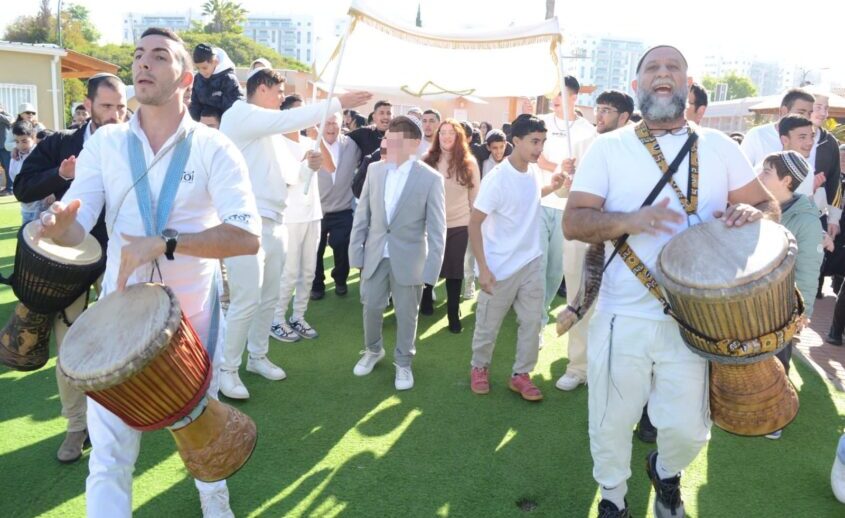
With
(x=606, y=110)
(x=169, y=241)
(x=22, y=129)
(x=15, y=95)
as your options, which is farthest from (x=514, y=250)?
(x=15, y=95)

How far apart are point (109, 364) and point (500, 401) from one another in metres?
3.04

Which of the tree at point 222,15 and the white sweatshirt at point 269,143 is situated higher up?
the tree at point 222,15

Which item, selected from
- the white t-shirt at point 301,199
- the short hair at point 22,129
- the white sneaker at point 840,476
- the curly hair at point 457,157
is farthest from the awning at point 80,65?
the white sneaker at point 840,476

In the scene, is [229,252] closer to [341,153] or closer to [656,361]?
[656,361]

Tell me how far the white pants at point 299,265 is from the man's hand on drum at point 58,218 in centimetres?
302

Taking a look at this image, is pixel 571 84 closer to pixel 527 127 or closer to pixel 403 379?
pixel 527 127

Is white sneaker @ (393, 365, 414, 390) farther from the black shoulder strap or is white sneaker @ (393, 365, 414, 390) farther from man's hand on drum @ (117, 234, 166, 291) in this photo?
man's hand on drum @ (117, 234, 166, 291)

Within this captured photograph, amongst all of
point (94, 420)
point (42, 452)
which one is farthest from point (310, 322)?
point (94, 420)

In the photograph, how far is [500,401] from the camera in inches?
179

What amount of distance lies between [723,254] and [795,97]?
3.89 m

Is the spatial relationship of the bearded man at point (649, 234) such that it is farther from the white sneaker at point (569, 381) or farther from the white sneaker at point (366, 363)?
the white sneaker at point (366, 363)

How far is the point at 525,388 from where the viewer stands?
458 cm

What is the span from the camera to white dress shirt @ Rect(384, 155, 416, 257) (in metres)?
4.71

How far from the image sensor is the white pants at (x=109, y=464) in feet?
7.51
